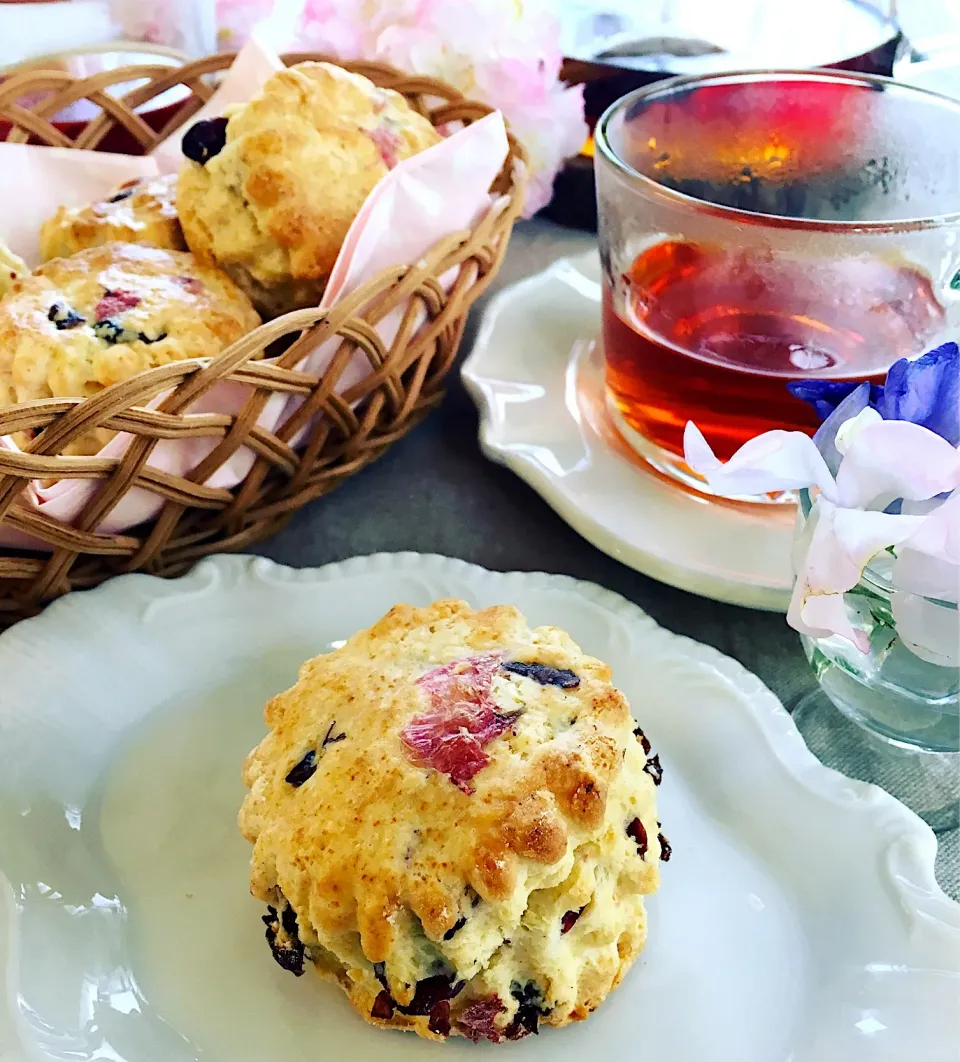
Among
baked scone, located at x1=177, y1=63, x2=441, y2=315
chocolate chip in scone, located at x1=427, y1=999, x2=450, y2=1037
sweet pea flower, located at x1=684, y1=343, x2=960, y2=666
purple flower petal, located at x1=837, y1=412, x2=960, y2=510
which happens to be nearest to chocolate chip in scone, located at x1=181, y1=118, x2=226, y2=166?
baked scone, located at x1=177, y1=63, x2=441, y2=315

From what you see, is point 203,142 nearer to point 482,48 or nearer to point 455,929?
point 482,48

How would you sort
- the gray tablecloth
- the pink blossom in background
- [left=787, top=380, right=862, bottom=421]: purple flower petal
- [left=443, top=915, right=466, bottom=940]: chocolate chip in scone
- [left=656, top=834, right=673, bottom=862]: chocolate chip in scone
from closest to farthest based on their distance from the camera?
[left=443, top=915, right=466, bottom=940]: chocolate chip in scone
[left=656, top=834, right=673, bottom=862]: chocolate chip in scone
[left=787, top=380, right=862, bottom=421]: purple flower petal
the gray tablecloth
the pink blossom in background

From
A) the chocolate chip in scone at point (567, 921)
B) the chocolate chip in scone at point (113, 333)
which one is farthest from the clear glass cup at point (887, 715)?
the chocolate chip in scone at point (113, 333)

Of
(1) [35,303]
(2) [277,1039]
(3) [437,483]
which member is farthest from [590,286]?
(2) [277,1039]

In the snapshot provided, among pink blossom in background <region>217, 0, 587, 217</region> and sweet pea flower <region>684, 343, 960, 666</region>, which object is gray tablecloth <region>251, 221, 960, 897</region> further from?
pink blossom in background <region>217, 0, 587, 217</region>

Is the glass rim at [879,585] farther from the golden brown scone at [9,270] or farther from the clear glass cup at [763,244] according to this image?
the golden brown scone at [9,270]
